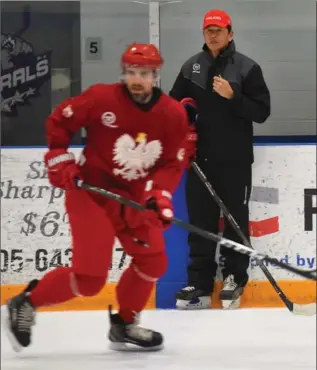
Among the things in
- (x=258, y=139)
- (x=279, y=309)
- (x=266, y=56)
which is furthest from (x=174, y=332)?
(x=266, y=56)

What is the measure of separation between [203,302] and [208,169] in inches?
20.6

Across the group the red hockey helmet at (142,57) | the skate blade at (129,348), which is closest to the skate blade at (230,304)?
the skate blade at (129,348)

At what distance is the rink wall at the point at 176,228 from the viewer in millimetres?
3080

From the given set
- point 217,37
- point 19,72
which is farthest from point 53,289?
point 19,72

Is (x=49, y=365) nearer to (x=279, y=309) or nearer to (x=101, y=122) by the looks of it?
(x=101, y=122)

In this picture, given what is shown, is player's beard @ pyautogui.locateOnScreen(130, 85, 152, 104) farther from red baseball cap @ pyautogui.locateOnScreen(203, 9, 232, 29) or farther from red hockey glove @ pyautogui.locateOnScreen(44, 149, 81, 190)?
red baseball cap @ pyautogui.locateOnScreen(203, 9, 232, 29)

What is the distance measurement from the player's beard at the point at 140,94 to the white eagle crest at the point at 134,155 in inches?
3.7

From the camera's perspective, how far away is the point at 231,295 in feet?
9.95

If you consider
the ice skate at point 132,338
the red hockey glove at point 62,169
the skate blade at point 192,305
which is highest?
the red hockey glove at point 62,169

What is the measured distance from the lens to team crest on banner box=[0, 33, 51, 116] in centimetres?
340

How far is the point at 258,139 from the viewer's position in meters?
3.55

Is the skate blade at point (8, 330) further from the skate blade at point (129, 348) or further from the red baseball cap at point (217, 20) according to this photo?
the red baseball cap at point (217, 20)

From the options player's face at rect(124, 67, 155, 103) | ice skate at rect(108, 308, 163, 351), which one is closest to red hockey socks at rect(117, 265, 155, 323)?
ice skate at rect(108, 308, 163, 351)

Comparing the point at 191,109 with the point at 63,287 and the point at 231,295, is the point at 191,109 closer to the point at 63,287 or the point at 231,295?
the point at 231,295
